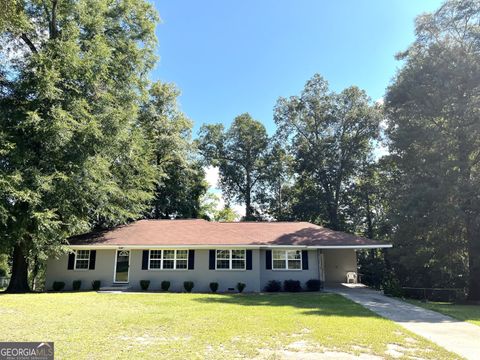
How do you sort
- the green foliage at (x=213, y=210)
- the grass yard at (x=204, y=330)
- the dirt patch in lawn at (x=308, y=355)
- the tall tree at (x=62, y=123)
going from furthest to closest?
the green foliage at (x=213, y=210), the tall tree at (x=62, y=123), the grass yard at (x=204, y=330), the dirt patch in lawn at (x=308, y=355)

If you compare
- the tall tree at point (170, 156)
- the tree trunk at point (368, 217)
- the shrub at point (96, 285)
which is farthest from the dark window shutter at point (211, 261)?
the tree trunk at point (368, 217)

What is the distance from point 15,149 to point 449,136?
2389 centimetres

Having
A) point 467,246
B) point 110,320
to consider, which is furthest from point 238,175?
point 110,320

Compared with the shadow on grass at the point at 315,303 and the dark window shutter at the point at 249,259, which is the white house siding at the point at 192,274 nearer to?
the dark window shutter at the point at 249,259

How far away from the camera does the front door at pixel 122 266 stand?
68.5ft

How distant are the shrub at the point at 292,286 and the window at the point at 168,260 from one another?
576 centimetres

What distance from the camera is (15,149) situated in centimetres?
1744

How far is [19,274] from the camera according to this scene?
20094 millimetres

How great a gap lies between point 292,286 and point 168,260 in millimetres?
7240

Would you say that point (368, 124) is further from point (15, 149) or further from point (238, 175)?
point (15, 149)

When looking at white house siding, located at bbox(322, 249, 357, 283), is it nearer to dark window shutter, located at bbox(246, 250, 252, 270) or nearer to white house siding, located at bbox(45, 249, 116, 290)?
dark window shutter, located at bbox(246, 250, 252, 270)

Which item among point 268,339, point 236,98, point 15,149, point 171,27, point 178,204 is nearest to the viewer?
point 268,339

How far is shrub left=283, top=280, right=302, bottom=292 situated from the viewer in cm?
1986

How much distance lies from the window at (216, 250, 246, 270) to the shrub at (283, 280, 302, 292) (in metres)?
2.56
